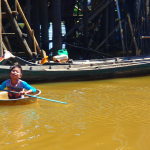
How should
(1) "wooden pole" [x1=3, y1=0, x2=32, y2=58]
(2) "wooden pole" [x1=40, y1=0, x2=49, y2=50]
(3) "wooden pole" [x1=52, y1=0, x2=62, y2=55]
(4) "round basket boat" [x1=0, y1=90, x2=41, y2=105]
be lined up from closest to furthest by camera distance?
(4) "round basket boat" [x1=0, y1=90, x2=41, y2=105]
(1) "wooden pole" [x1=3, y1=0, x2=32, y2=58]
(3) "wooden pole" [x1=52, y1=0, x2=62, y2=55]
(2) "wooden pole" [x1=40, y1=0, x2=49, y2=50]

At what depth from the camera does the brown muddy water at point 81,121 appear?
16.0ft

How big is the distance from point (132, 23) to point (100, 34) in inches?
73.8

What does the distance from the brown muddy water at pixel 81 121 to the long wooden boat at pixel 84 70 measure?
0.58 m

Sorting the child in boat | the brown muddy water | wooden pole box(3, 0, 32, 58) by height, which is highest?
wooden pole box(3, 0, 32, 58)

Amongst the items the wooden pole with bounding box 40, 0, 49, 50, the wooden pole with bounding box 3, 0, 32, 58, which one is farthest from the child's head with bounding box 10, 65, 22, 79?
the wooden pole with bounding box 40, 0, 49, 50

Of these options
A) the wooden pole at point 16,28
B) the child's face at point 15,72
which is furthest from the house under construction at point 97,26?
the child's face at point 15,72

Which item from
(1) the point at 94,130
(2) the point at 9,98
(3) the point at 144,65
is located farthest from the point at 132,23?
(1) the point at 94,130

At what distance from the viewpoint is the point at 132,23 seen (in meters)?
12.6

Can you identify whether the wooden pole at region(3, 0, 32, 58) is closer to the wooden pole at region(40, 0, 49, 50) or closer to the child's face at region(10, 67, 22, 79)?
the wooden pole at region(40, 0, 49, 50)

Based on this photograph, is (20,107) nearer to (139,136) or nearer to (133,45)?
(139,136)

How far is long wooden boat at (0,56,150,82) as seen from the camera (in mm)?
8977

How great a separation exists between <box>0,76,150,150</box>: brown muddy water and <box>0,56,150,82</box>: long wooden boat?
0.58 m

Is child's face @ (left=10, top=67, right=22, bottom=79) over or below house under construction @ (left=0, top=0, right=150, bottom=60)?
below

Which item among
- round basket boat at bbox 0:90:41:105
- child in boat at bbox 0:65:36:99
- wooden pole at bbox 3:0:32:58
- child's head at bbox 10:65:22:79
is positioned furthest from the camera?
wooden pole at bbox 3:0:32:58
